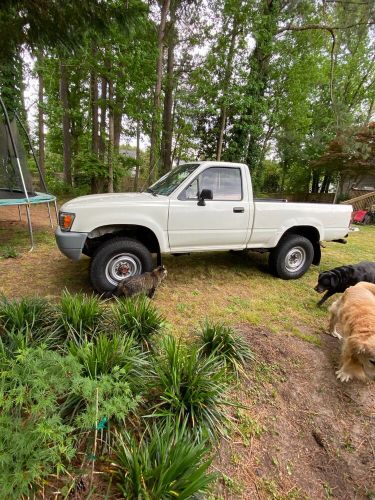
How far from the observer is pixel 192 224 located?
13.2 ft

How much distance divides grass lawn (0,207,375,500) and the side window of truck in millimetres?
1488

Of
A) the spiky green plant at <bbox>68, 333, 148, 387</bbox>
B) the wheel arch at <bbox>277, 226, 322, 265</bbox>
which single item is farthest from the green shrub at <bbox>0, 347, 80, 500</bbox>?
the wheel arch at <bbox>277, 226, 322, 265</bbox>

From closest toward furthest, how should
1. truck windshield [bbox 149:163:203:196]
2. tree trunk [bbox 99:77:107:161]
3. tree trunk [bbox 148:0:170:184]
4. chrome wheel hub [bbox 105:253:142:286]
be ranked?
chrome wheel hub [bbox 105:253:142:286] → truck windshield [bbox 149:163:203:196] → tree trunk [bbox 148:0:170:184] → tree trunk [bbox 99:77:107:161]

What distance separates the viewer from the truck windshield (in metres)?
4.17

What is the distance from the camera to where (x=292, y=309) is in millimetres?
3936

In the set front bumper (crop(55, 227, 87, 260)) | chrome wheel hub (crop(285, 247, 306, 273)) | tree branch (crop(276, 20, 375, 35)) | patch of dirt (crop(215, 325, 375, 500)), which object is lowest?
patch of dirt (crop(215, 325, 375, 500))

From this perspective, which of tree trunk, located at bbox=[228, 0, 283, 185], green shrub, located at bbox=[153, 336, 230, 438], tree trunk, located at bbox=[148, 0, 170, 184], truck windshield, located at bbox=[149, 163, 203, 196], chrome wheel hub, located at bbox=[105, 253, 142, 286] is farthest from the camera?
tree trunk, located at bbox=[228, 0, 283, 185]

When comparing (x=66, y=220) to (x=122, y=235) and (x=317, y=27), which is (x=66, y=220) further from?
(x=317, y=27)

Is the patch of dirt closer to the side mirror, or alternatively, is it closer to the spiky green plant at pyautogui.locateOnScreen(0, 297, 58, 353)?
the spiky green plant at pyautogui.locateOnScreen(0, 297, 58, 353)

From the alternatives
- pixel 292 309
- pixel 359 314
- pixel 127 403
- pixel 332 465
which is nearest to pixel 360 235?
pixel 292 309

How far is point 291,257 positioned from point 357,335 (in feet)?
8.88

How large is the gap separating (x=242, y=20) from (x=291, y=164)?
11.9m

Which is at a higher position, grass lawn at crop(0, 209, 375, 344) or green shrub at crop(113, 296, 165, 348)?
green shrub at crop(113, 296, 165, 348)

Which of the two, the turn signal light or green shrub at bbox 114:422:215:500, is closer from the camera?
green shrub at bbox 114:422:215:500
